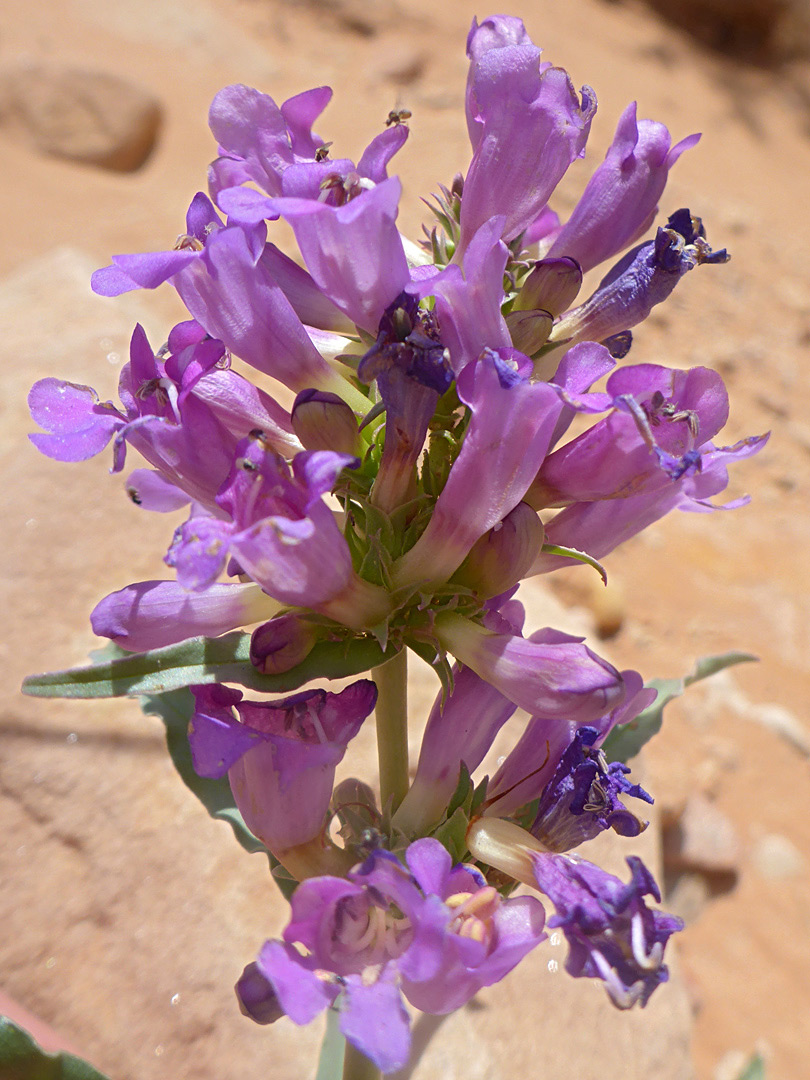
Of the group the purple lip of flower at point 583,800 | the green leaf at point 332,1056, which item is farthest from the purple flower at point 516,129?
the green leaf at point 332,1056

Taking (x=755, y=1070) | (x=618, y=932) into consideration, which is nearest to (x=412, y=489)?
(x=618, y=932)

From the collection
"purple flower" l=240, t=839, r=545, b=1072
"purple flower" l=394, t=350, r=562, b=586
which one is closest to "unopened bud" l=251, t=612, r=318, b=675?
"purple flower" l=394, t=350, r=562, b=586

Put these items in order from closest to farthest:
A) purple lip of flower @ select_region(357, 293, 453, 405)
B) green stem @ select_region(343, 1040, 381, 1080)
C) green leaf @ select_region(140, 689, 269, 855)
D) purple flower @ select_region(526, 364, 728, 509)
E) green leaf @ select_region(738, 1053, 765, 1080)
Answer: purple lip of flower @ select_region(357, 293, 453, 405) → purple flower @ select_region(526, 364, 728, 509) → green stem @ select_region(343, 1040, 381, 1080) → green leaf @ select_region(140, 689, 269, 855) → green leaf @ select_region(738, 1053, 765, 1080)

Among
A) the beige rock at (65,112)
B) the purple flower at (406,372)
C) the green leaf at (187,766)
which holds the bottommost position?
the beige rock at (65,112)

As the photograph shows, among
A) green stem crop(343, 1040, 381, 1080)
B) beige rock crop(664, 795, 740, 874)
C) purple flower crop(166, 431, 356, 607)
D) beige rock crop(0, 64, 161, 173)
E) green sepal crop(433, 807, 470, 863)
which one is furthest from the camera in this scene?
beige rock crop(0, 64, 161, 173)

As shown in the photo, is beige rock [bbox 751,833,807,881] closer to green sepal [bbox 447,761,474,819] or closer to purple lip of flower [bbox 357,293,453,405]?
green sepal [bbox 447,761,474,819]

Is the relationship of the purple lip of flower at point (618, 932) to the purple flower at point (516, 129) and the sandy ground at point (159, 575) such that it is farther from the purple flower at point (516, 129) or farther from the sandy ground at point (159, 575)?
the sandy ground at point (159, 575)
